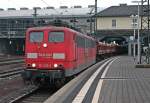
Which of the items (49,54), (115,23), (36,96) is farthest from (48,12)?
(36,96)

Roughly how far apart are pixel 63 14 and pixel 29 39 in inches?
3070

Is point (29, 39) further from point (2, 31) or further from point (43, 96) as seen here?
point (2, 31)

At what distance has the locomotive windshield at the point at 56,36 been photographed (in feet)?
64.6

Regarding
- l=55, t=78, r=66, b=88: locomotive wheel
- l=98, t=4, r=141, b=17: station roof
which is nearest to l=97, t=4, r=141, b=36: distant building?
l=98, t=4, r=141, b=17: station roof

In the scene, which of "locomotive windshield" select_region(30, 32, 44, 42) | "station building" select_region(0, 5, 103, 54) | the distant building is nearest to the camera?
"locomotive windshield" select_region(30, 32, 44, 42)

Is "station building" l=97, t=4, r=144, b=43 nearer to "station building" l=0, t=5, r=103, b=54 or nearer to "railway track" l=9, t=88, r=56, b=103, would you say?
"station building" l=0, t=5, r=103, b=54

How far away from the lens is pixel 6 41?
332 feet

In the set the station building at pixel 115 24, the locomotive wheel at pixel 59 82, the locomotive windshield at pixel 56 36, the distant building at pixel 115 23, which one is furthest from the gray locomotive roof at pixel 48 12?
the locomotive wheel at pixel 59 82

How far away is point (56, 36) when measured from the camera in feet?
65.0

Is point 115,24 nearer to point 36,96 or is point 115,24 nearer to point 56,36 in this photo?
point 56,36

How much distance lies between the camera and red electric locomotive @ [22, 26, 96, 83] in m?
19.1

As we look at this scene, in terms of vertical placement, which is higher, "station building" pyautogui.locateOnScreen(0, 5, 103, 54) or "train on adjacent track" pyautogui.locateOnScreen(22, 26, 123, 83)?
"station building" pyautogui.locateOnScreen(0, 5, 103, 54)

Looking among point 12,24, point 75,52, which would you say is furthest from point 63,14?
point 75,52

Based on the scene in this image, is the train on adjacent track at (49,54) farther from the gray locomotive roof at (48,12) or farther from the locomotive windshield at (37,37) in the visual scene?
the gray locomotive roof at (48,12)
